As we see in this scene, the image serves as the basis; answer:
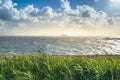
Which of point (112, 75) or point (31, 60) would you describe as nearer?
point (112, 75)

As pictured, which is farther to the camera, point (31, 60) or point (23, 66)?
point (31, 60)

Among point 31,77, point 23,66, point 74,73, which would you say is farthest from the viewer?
point 23,66

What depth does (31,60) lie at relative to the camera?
827cm

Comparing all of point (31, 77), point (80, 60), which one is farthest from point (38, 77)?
point (80, 60)

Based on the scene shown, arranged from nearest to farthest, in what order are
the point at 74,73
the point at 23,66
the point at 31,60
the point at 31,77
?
the point at 31,77 < the point at 74,73 < the point at 23,66 < the point at 31,60

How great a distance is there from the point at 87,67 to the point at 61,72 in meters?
0.73

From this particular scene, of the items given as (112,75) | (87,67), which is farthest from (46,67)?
(112,75)

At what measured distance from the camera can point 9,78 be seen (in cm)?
686

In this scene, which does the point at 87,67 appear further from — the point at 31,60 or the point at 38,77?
the point at 31,60

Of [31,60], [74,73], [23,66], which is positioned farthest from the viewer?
[31,60]

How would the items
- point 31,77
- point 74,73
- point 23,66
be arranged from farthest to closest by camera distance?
point 23,66
point 74,73
point 31,77

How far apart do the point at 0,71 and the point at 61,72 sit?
1.65 meters

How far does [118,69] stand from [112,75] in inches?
13.9

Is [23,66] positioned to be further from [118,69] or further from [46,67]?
[118,69]
